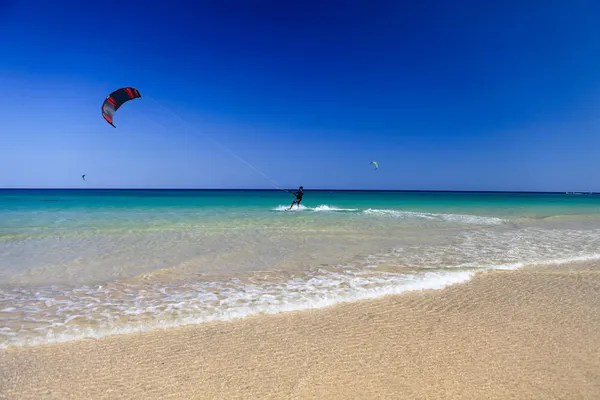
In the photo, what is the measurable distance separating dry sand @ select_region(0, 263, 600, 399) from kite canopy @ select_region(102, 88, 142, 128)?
11.6 metres

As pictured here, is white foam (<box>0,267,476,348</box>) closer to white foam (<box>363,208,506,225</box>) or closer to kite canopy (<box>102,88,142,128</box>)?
kite canopy (<box>102,88,142,128</box>)

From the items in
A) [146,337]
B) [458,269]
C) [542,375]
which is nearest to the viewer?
[542,375]

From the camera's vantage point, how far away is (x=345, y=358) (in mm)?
3621

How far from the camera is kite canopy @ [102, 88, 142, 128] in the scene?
13.4m

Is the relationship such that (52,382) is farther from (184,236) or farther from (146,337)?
(184,236)

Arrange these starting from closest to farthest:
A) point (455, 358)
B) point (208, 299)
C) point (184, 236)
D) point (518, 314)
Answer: point (455, 358) < point (518, 314) < point (208, 299) < point (184, 236)

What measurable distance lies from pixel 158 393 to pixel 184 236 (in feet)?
36.7

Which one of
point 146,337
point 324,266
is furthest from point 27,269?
point 324,266

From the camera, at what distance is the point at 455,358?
360 cm

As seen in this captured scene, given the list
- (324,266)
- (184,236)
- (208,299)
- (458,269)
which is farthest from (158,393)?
(184,236)

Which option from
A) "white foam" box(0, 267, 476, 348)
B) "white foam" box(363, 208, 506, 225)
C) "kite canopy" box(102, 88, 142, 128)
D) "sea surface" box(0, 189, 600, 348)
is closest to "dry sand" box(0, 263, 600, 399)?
"white foam" box(0, 267, 476, 348)

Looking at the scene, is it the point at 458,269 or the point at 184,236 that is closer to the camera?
the point at 458,269

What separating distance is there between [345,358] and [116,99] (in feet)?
45.8

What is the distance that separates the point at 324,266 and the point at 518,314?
4.18 m
